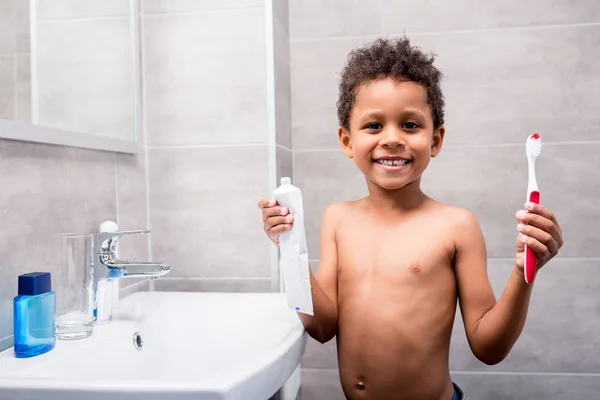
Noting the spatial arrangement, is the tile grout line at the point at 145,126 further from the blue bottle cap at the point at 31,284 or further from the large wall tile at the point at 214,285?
the blue bottle cap at the point at 31,284

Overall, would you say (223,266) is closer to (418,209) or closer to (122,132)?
(122,132)

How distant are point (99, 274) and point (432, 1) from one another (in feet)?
3.64

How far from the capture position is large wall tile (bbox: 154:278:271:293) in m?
1.23

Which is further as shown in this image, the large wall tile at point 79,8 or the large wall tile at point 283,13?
the large wall tile at point 283,13

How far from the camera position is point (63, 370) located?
68cm

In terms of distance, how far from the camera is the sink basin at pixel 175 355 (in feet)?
1.77

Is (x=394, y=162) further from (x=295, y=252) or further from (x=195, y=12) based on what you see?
(x=195, y=12)

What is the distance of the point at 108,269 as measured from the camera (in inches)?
35.6

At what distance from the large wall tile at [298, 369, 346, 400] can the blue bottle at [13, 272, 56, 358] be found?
3.02 ft

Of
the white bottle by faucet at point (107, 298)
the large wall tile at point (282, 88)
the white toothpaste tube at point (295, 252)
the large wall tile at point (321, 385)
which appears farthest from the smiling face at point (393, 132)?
the large wall tile at point (321, 385)

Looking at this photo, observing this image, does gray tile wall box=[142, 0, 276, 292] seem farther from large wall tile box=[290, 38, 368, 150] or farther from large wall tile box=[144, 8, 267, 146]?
large wall tile box=[290, 38, 368, 150]

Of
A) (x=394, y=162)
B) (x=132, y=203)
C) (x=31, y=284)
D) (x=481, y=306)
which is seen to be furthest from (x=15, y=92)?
(x=481, y=306)

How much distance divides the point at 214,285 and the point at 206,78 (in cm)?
48

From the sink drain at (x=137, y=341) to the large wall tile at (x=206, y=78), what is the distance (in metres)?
0.49
